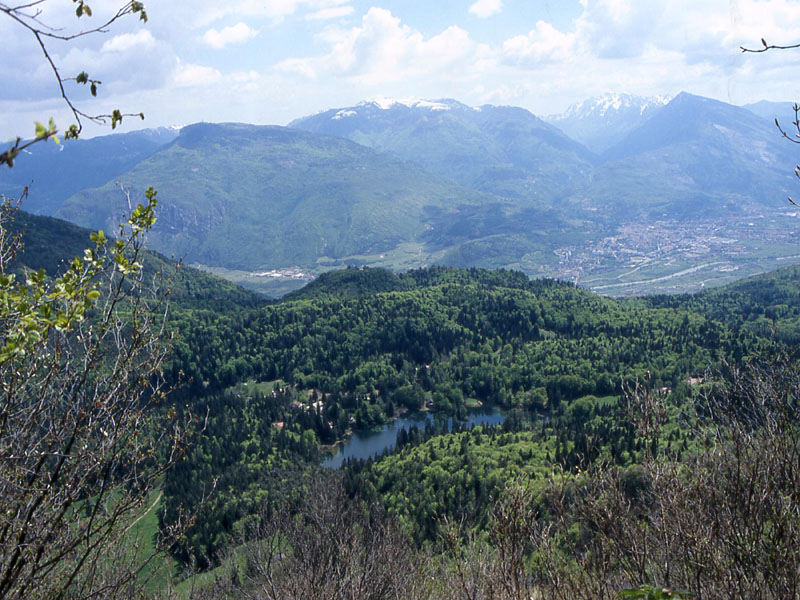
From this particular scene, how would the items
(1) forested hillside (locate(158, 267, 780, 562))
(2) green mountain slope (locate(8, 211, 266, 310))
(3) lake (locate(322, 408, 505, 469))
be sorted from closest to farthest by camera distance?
(1) forested hillside (locate(158, 267, 780, 562)) → (3) lake (locate(322, 408, 505, 469)) → (2) green mountain slope (locate(8, 211, 266, 310))

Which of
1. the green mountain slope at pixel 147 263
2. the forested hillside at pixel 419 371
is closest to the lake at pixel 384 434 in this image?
the forested hillside at pixel 419 371

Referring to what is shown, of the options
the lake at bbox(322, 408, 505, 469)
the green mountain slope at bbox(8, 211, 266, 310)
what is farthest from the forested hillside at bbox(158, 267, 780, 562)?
the green mountain slope at bbox(8, 211, 266, 310)

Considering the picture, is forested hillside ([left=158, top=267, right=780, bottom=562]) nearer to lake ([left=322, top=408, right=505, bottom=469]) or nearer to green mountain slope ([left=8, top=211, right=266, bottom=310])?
lake ([left=322, top=408, right=505, bottom=469])

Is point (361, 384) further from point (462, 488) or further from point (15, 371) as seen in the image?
point (15, 371)

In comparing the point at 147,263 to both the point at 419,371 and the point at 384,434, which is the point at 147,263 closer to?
the point at 419,371

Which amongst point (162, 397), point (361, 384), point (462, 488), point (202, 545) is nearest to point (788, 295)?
point (361, 384)

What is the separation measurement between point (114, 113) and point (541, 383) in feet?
242

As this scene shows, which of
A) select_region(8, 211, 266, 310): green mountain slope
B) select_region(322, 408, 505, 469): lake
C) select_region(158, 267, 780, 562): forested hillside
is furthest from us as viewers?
select_region(8, 211, 266, 310): green mountain slope

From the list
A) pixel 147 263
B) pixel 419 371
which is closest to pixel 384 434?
pixel 419 371

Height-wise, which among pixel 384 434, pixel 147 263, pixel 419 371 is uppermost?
pixel 147 263

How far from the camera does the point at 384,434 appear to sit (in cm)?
6806

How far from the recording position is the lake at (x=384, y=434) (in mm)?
61322

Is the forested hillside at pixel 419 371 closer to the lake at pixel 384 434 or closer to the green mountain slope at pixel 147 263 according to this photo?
the lake at pixel 384 434

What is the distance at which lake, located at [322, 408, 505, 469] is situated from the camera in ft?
201
